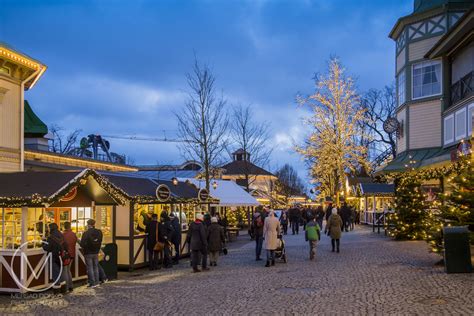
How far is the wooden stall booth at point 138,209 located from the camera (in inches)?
626

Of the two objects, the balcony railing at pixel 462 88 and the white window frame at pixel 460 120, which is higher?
the balcony railing at pixel 462 88

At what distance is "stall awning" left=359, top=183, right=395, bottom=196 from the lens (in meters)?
39.3

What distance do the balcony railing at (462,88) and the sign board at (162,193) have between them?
1323 cm

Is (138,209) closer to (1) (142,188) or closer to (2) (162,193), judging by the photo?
(1) (142,188)

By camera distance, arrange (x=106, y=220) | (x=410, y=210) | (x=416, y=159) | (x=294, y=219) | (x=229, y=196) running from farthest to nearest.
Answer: (x=294, y=219) < (x=229, y=196) < (x=416, y=159) < (x=410, y=210) < (x=106, y=220)

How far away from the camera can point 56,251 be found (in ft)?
38.7

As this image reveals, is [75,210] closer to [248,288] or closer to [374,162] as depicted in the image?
[248,288]

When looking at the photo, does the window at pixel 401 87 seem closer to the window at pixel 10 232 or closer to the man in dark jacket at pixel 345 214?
the man in dark jacket at pixel 345 214

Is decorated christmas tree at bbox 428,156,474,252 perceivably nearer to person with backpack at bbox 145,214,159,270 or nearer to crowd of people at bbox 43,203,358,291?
crowd of people at bbox 43,203,358,291

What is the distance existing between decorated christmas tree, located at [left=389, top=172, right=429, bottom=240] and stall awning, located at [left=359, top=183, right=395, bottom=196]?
1669 centimetres

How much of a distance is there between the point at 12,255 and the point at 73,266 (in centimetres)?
181

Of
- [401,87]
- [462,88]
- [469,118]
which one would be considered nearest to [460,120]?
[469,118]

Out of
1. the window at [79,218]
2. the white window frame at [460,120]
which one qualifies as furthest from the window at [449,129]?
the window at [79,218]

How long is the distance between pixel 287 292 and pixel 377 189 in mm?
30245
